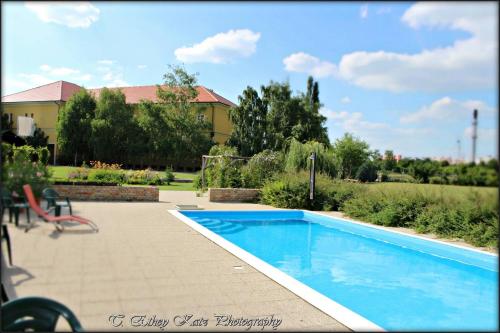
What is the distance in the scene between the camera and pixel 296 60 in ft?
6.65

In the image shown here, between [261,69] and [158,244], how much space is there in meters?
1.16

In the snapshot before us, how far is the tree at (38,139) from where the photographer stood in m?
1.84

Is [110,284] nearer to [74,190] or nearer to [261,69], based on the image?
[74,190]

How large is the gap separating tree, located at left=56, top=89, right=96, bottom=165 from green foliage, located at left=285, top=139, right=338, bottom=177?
16493 millimetres

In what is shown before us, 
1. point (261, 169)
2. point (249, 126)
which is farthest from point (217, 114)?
point (249, 126)

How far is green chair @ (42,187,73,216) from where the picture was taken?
5.74 feet

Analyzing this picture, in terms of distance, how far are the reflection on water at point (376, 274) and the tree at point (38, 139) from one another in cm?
198

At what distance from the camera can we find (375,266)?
306 inches

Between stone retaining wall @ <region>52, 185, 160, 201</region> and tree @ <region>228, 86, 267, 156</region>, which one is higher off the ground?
tree @ <region>228, 86, 267, 156</region>

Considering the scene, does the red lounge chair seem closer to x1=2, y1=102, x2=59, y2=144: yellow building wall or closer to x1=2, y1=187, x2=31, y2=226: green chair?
x1=2, y1=187, x2=31, y2=226: green chair

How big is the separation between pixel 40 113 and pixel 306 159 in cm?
1812

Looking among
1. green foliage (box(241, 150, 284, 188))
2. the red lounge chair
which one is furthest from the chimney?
green foliage (box(241, 150, 284, 188))

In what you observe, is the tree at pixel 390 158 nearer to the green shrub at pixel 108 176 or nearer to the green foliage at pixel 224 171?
the green shrub at pixel 108 176

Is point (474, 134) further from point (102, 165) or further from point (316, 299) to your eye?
point (316, 299)
